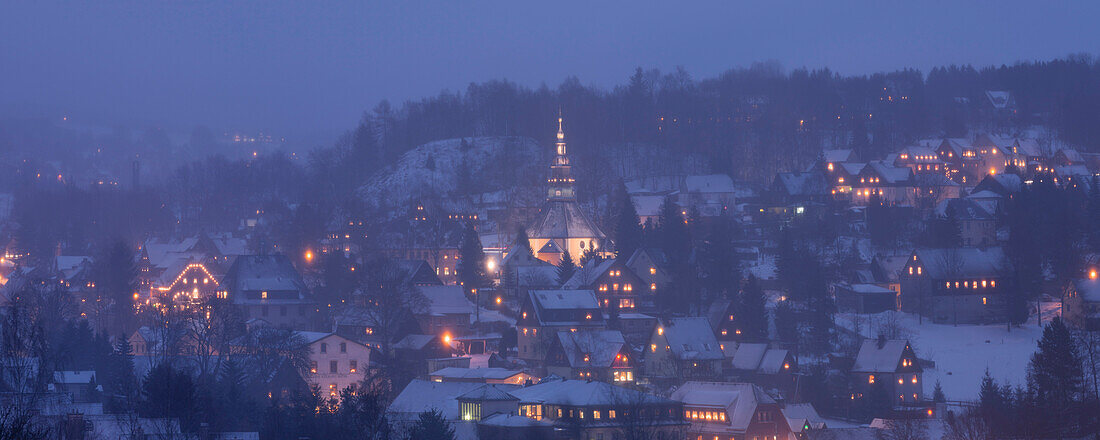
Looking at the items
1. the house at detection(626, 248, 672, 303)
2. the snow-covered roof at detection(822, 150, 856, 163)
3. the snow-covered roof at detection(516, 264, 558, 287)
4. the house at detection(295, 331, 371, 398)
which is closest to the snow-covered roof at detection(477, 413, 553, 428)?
the house at detection(295, 331, 371, 398)

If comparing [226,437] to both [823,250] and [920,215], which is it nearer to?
[823,250]

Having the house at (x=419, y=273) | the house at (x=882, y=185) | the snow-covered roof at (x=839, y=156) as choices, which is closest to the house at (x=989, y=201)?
the house at (x=882, y=185)

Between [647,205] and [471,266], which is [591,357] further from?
[647,205]

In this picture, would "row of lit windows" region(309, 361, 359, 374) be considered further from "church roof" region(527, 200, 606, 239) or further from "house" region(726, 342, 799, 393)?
"church roof" region(527, 200, 606, 239)

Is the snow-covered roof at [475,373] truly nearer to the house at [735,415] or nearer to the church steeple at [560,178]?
the house at [735,415]

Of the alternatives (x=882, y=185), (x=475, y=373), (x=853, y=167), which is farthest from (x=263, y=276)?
(x=853, y=167)

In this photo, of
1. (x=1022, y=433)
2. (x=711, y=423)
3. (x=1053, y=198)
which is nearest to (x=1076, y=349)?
(x=1022, y=433)

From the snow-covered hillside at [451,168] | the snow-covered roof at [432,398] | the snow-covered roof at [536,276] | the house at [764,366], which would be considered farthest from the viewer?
the snow-covered hillside at [451,168]
